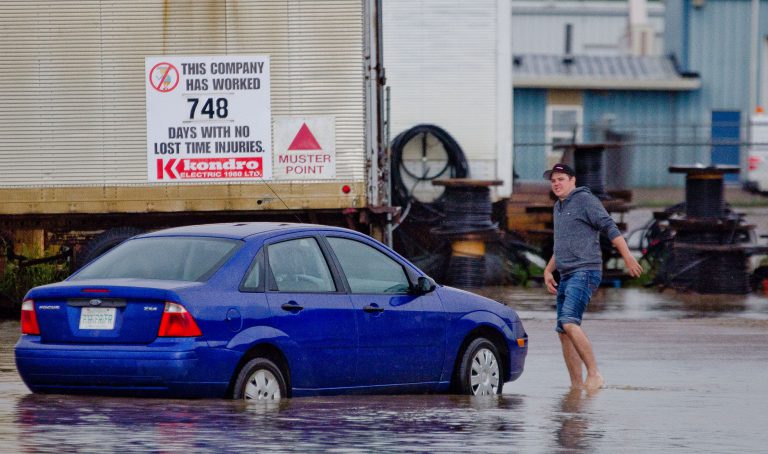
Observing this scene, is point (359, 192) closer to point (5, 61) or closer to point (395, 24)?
point (5, 61)

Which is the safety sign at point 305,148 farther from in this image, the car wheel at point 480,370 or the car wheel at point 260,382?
the car wheel at point 260,382

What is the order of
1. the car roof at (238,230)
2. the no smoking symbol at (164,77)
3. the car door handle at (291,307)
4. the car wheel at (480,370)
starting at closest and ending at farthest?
the car door handle at (291,307), the car roof at (238,230), the car wheel at (480,370), the no smoking symbol at (164,77)

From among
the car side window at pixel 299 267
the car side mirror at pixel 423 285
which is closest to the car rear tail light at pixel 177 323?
the car side window at pixel 299 267

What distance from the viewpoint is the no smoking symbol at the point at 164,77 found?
58.6 ft

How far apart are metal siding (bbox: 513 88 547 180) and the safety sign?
21.5m

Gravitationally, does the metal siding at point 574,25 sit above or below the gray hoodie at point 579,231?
above

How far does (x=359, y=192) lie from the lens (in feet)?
58.3

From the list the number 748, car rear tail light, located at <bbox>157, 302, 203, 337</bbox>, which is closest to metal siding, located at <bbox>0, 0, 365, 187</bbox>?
the number 748

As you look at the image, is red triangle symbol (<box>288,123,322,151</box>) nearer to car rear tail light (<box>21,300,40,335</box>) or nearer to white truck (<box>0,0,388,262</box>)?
white truck (<box>0,0,388,262</box>)

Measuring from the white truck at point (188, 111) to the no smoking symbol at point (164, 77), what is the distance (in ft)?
0.04

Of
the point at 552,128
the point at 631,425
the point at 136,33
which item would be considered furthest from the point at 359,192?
the point at 552,128

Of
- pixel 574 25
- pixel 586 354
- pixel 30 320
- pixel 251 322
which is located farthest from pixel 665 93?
pixel 30 320

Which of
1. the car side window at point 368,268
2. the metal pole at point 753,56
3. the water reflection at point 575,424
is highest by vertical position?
the metal pole at point 753,56

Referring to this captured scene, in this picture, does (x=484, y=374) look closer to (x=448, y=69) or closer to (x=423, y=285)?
(x=423, y=285)
